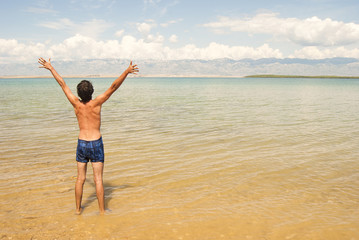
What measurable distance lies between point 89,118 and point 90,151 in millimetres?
664

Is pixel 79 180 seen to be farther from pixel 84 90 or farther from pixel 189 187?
pixel 189 187

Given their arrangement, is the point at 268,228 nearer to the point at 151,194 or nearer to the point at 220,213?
the point at 220,213

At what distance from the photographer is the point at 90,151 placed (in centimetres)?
555

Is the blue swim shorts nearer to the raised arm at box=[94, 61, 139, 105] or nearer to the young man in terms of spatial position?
the young man

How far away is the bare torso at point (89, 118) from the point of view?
5.44m

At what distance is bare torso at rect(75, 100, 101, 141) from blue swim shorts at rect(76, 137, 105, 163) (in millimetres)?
100

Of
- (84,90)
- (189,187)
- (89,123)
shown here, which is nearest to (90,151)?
(89,123)

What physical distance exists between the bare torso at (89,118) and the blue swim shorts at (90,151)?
10 cm

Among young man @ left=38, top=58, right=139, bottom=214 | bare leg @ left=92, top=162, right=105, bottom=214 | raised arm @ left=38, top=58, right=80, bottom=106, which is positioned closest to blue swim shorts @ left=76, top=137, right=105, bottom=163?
young man @ left=38, top=58, right=139, bottom=214

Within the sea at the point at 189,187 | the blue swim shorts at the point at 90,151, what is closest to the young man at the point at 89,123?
the blue swim shorts at the point at 90,151

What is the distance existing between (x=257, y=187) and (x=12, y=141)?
10420mm

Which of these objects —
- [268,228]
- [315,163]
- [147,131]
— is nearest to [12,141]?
[147,131]

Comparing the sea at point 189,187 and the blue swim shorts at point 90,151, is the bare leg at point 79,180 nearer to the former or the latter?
the blue swim shorts at point 90,151

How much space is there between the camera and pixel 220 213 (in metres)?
5.82
